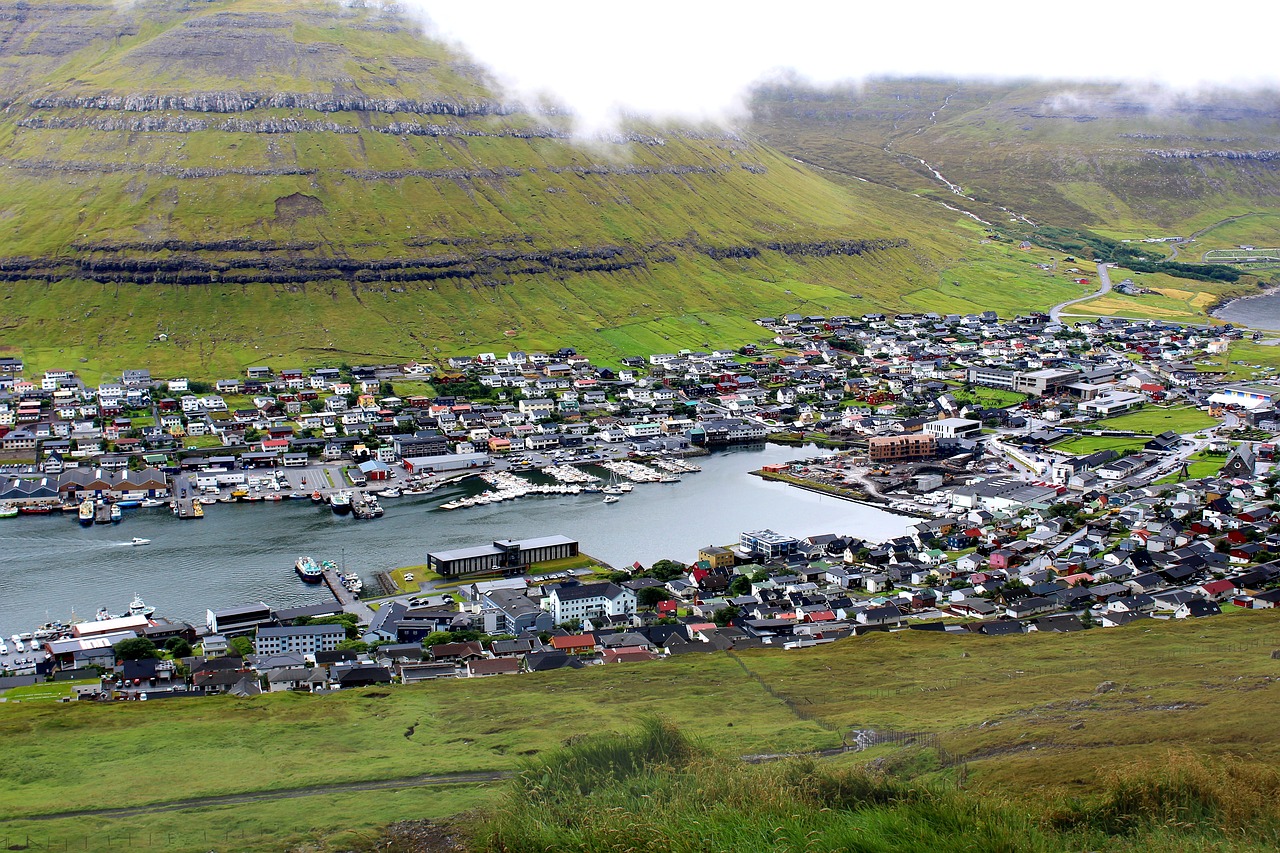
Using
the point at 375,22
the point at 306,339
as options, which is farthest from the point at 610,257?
the point at 375,22

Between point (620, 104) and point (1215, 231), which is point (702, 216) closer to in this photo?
point (620, 104)

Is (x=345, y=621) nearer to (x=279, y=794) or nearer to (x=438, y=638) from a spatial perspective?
(x=438, y=638)

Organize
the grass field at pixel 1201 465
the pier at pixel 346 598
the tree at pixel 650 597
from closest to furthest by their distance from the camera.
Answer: the pier at pixel 346 598 < the tree at pixel 650 597 < the grass field at pixel 1201 465

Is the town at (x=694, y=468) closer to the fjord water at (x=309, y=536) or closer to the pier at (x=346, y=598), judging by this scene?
the pier at (x=346, y=598)

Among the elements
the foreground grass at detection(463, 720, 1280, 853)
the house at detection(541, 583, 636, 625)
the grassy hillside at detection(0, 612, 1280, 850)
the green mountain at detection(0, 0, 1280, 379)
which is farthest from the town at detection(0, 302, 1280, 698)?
the foreground grass at detection(463, 720, 1280, 853)

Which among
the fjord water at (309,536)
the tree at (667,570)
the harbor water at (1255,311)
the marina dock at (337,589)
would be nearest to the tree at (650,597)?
the tree at (667,570)

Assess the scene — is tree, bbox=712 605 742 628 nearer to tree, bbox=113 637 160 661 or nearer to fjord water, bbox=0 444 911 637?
fjord water, bbox=0 444 911 637
